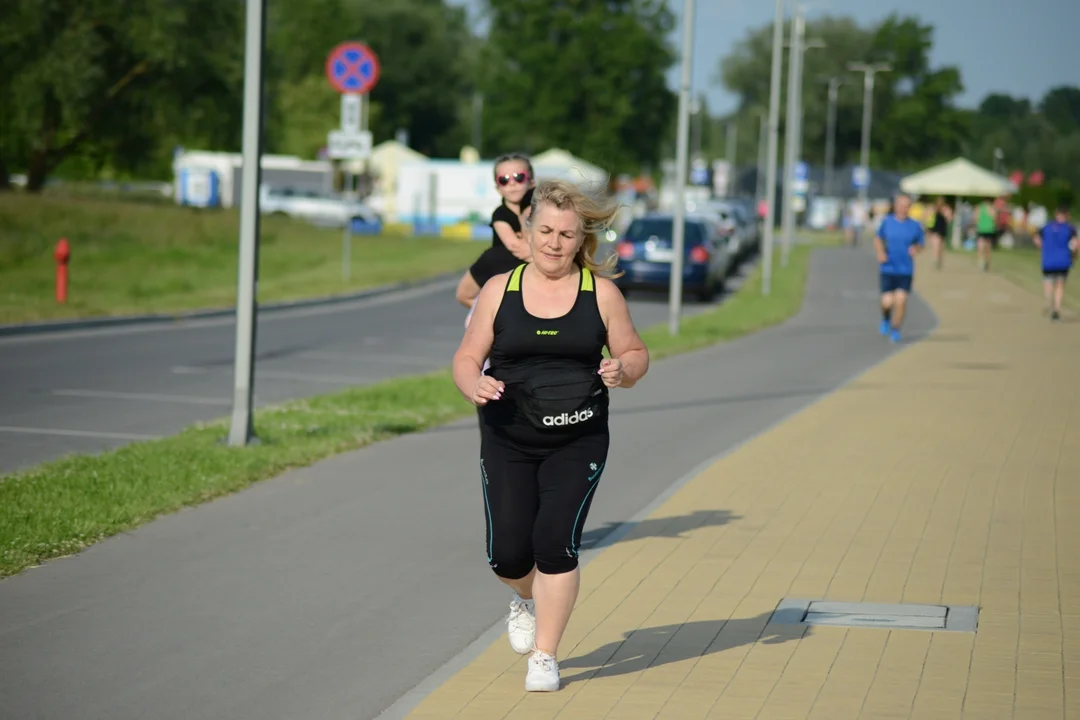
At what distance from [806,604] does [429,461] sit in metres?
4.46

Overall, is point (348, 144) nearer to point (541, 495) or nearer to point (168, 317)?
point (168, 317)

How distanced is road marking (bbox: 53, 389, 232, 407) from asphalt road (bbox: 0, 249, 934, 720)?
2698 millimetres

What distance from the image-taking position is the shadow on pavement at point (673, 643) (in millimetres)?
6023

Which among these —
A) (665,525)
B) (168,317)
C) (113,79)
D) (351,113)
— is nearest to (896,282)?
(168,317)

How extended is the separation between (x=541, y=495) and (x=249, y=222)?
5757 millimetres

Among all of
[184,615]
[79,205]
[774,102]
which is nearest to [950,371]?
[184,615]

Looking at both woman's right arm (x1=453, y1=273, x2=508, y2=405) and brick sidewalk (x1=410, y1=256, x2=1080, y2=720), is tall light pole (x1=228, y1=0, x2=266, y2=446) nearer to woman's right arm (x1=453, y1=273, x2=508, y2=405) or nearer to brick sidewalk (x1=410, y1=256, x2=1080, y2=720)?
brick sidewalk (x1=410, y1=256, x2=1080, y2=720)

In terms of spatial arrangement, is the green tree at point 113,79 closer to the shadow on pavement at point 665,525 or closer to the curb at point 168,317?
the curb at point 168,317

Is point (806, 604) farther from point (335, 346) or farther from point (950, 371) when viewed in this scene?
point (335, 346)

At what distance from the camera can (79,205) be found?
1725 inches

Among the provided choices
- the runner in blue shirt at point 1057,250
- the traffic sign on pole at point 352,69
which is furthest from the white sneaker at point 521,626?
the runner in blue shirt at point 1057,250

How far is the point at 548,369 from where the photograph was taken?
5504 millimetres

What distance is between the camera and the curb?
66.6ft

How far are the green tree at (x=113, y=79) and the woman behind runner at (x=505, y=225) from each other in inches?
1505
